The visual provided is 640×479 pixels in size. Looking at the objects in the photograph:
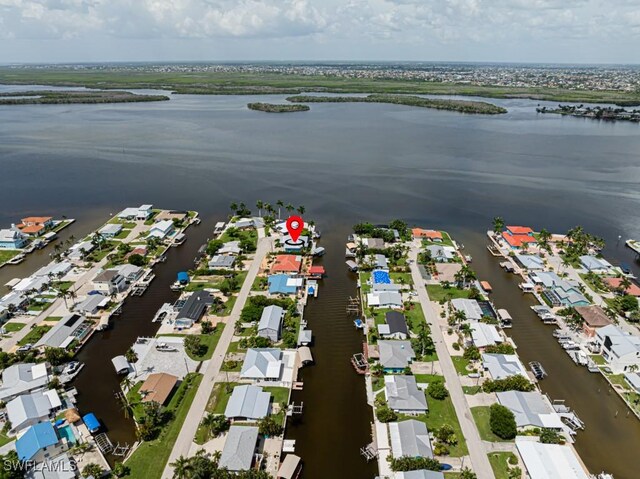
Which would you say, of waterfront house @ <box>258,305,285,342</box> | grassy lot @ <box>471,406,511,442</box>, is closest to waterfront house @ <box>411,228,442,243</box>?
waterfront house @ <box>258,305,285,342</box>

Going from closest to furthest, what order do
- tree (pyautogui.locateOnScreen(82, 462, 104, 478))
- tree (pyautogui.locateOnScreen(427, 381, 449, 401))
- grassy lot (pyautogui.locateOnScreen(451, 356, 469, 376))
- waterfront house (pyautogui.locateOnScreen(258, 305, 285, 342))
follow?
tree (pyautogui.locateOnScreen(82, 462, 104, 478)) < tree (pyautogui.locateOnScreen(427, 381, 449, 401)) < grassy lot (pyautogui.locateOnScreen(451, 356, 469, 376)) < waterfront house (pyautogui.locateOnScreen(258, 305, 285, 342))

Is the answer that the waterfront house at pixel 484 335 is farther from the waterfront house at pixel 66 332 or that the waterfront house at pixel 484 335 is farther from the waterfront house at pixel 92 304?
the waterfront house at pixel 92 304

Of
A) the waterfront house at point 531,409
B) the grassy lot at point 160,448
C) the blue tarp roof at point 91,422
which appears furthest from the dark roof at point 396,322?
the blue tarp roof at point 91,422

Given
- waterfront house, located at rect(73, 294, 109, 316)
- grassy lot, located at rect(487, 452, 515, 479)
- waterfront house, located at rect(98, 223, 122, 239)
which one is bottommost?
grassy lot, located at rect(487, 452, 515, 479)

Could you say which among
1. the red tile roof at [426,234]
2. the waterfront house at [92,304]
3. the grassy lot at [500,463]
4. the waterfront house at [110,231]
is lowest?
the grassy lot at [500,463]

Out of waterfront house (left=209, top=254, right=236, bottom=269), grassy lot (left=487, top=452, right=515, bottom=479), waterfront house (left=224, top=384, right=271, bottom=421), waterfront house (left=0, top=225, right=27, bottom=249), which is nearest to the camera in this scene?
grassy lot (left=487, top=452, right=515, bottom=479)

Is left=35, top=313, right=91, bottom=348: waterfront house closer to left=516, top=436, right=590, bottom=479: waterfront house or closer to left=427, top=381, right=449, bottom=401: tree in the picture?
left=427, top=381, right=449, bottom=401: tree

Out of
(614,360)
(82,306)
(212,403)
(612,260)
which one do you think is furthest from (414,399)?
(612,260)
